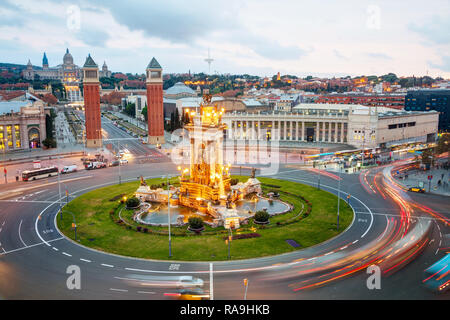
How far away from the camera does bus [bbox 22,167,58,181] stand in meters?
76.9

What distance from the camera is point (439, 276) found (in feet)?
114

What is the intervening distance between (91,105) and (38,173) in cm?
5524

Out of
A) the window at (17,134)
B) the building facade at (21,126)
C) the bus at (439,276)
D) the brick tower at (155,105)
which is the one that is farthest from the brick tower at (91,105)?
the bus at (439,276)

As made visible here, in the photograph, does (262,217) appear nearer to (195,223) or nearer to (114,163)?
(195,223)

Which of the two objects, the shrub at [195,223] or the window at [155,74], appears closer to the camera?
the shrub at [195,223]

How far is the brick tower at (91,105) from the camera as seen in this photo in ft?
→ 417

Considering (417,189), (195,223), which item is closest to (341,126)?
(417,189)

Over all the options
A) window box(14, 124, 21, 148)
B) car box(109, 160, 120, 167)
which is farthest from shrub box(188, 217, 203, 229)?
window box(14, 124, 21, 148)

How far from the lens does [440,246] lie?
137ft

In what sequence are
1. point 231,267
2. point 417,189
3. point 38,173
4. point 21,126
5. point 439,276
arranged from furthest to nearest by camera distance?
1. point 21,126
2. point 38,173
3. point 417,189
4. point 231,267
5. point 439,276

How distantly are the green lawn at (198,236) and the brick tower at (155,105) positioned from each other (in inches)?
3039

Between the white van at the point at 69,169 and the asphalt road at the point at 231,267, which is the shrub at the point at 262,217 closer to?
the asphalt road at the point at 231,267

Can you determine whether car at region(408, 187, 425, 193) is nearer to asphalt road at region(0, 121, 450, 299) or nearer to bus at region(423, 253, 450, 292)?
asphalt road at region(0, 121, 450, 299)
